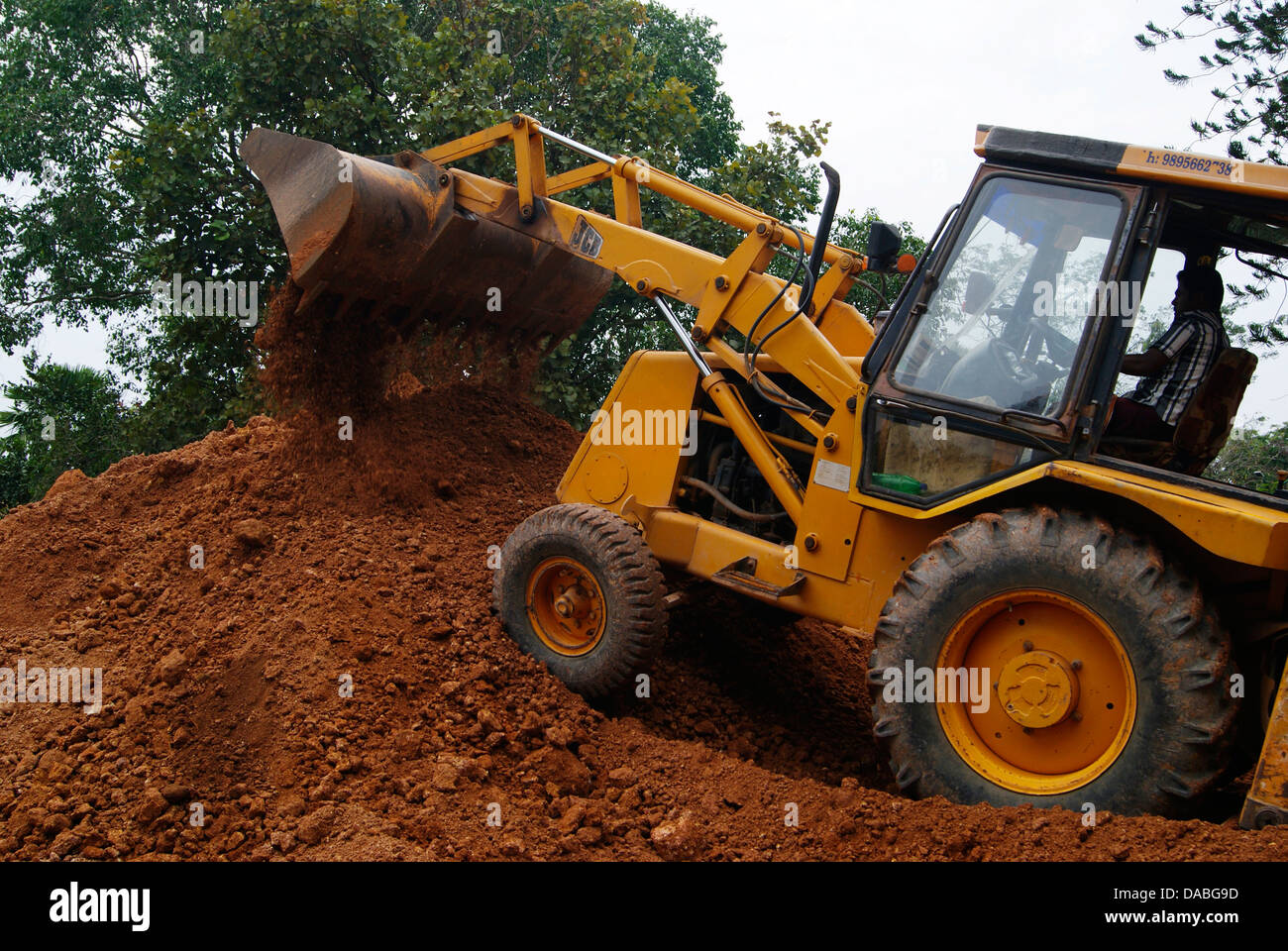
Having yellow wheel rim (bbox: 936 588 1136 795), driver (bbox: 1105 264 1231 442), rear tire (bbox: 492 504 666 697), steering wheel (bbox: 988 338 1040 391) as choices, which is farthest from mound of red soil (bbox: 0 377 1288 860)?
driver (bbox: 1105 264 1231 442)

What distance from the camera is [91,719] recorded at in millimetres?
5000

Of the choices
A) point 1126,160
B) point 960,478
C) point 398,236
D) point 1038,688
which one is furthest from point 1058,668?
point 398,236

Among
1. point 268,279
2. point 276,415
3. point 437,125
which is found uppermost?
point 437,125

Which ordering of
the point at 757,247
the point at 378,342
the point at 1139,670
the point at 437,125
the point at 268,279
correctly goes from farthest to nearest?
1. the point at 268,279
2. the point at 437,125
3. the point at 378,342
4. the point at 757,247
5. the point at 1139,670

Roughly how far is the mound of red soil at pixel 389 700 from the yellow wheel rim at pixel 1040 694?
0.29 m

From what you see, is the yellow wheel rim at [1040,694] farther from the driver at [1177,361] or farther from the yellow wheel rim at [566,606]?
the yellow wheel rim at [566,606]

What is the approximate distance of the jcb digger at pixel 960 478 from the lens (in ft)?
12.3

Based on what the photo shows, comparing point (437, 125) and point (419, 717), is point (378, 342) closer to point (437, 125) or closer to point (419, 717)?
point (419, 717)

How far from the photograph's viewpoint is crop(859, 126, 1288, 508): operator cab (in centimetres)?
407

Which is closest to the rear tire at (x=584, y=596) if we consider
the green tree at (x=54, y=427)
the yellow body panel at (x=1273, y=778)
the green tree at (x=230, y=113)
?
the yellow body panel at (x=1273, y=778)

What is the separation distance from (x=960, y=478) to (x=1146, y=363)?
881mm

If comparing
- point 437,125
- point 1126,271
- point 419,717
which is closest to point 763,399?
point 1126,271

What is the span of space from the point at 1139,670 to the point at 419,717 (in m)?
2.95

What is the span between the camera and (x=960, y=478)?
4.37 metres
